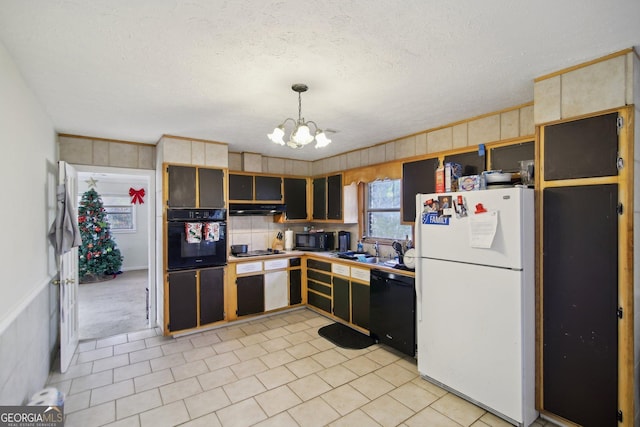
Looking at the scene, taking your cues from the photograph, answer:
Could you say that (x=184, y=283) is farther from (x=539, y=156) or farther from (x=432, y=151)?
(x=539, y=156)

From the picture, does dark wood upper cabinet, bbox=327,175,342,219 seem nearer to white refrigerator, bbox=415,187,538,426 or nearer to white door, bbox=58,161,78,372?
white refrigerator, bbox=415,187,538,426

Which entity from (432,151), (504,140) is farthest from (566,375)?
(432,151)

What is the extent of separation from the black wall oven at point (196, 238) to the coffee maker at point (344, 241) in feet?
5.53

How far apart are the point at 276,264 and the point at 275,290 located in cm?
37

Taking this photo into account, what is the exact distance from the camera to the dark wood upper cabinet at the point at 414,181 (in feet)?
11.0

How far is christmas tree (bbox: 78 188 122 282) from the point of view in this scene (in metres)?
6.75

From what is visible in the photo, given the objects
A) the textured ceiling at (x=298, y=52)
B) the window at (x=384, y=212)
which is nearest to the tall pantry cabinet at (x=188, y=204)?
the textured ceiling at (x=298, y=52)

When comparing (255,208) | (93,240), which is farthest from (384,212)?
(93,240)

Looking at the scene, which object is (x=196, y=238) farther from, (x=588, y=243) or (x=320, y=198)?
(x=588, y=243)

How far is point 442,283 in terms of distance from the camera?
2.57 m

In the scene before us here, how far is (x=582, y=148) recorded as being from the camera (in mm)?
2006

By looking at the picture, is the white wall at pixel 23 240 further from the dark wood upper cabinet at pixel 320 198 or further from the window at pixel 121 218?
the window at pixel 121 218

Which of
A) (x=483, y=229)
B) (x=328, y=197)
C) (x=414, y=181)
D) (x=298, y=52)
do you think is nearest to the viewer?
(x=298, y=52)

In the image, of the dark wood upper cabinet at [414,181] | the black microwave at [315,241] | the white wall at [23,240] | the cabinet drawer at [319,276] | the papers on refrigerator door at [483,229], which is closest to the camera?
the white wall at [23,240]
